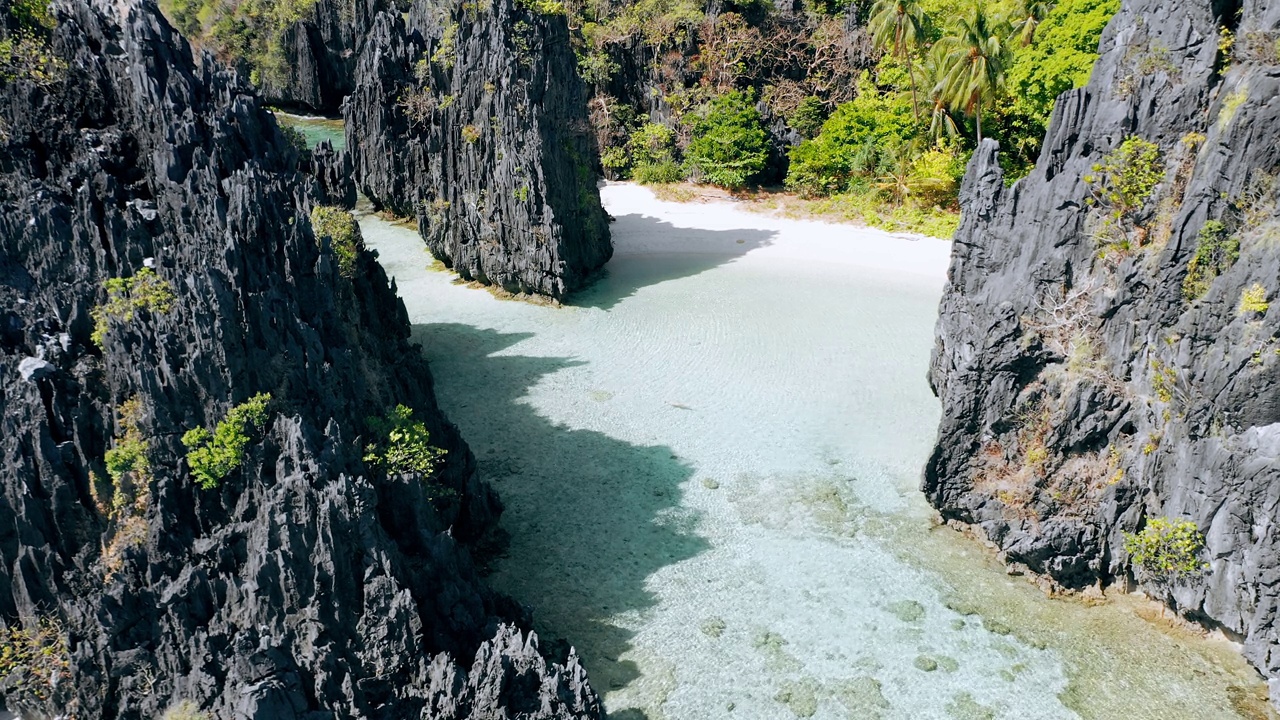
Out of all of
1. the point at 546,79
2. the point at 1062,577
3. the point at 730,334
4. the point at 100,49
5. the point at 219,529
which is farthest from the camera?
the point at 546,79

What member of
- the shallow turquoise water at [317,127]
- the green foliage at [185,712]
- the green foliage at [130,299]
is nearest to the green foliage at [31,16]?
the green foliage at [130,299]

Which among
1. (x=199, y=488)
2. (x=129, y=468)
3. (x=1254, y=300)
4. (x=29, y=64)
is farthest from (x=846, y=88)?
(x=129, y=468)

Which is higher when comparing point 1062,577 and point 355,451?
point 355,451

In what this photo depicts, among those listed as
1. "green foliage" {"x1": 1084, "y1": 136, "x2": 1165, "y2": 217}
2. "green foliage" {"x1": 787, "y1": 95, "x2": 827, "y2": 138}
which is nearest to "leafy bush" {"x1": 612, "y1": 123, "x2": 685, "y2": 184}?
"green foliage" {"x1": 787, "y1": 95, "x2": 827, "y2": 138}

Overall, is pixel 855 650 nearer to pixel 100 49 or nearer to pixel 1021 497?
pixel 1021 497

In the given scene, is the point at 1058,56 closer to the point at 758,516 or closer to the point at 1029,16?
the point at 1029,16

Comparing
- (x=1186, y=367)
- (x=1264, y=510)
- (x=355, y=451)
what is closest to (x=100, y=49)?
(x=355, y=451)

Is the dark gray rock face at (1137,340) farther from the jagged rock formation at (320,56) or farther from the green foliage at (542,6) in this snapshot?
the jagged rock formation at (320,56)
